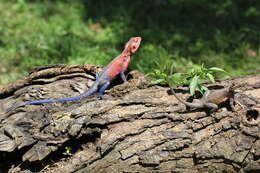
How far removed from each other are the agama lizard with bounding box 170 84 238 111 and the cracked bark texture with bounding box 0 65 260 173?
0.18ft

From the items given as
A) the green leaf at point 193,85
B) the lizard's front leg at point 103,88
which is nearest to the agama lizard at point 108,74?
the lizard's front leg at point 103,88

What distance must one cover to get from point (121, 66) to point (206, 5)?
4301 mm

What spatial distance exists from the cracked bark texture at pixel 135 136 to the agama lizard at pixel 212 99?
0.05 m

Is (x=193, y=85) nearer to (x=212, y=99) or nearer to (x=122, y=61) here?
(x=212, y=99)

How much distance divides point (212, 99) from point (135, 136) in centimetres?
75

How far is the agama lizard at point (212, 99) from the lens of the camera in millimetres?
3045

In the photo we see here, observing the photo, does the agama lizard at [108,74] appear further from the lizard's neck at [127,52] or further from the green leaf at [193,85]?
the green leaf at [193,85]

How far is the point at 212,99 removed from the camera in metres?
3.08

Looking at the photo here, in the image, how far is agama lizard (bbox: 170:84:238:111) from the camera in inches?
120

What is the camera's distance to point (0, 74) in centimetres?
538

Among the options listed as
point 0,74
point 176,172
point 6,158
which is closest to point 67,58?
point 0,74

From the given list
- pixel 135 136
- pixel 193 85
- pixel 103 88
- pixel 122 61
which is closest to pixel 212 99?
pixel 193 85

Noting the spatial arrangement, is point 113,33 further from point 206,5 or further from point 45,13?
point 206,5

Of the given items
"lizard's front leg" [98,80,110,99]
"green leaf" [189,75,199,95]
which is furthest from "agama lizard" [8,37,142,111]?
"green leaf" [189,75,199,95]
